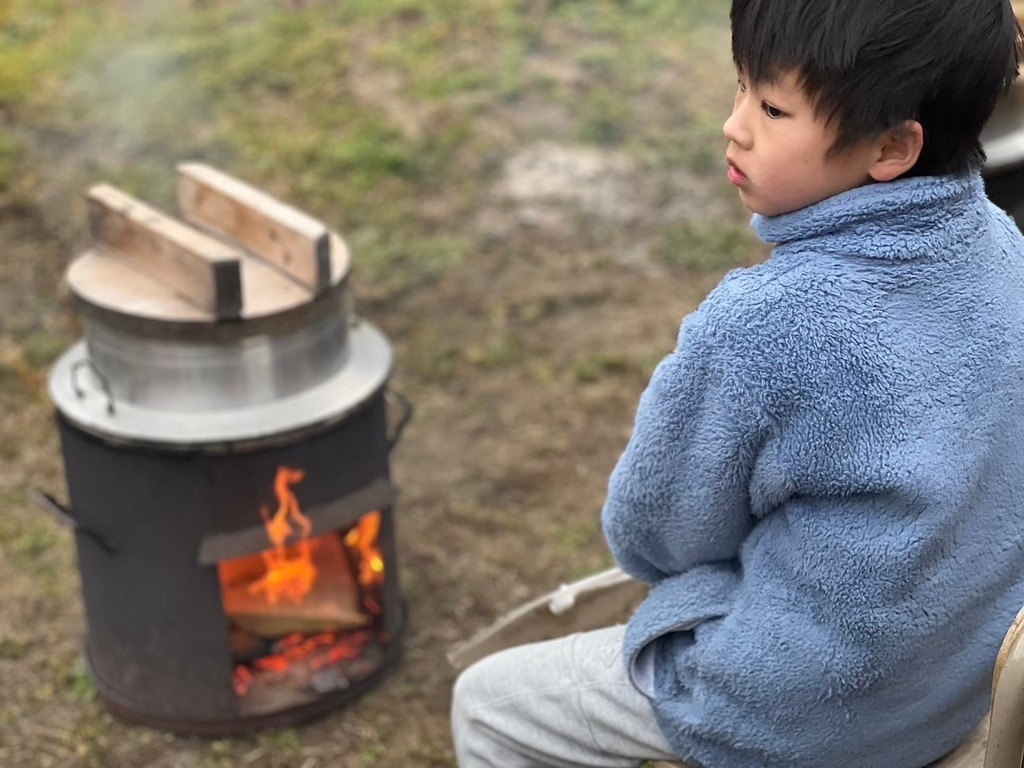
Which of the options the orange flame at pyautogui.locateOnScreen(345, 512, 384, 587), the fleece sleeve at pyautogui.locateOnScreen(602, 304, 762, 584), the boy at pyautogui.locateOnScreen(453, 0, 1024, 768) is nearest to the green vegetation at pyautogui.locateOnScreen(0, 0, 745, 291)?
the orange flame at pyautogui.locateOnScreen(345, 512, 384, 587)

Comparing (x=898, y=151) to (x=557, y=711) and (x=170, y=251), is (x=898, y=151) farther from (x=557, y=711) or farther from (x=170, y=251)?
(x=170, y=251)

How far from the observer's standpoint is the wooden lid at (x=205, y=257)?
118 inches

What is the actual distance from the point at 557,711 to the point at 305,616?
4.92ft

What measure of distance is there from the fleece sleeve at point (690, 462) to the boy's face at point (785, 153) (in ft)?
0.60

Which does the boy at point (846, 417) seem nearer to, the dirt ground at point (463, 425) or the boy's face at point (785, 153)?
the boy's face at point (785, 153)

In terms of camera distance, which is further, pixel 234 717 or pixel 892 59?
pixel 234 717

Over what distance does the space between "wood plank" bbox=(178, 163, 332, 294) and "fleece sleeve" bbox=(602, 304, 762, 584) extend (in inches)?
52.6

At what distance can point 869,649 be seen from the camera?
1816mm

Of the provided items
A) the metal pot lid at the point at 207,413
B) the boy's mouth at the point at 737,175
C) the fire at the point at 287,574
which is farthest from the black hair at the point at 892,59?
the fire at the point at 287,574

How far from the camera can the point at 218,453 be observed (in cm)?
305

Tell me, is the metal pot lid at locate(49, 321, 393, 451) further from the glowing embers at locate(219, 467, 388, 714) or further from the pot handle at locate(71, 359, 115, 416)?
the glowing embers at locate(219, 467, 388, 714)

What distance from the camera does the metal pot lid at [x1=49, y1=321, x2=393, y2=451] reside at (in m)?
3.03

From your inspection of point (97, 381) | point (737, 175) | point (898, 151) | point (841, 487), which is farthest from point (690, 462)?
point (97, 381)

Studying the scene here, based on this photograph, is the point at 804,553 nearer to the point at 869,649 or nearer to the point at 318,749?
the point at 869,649
